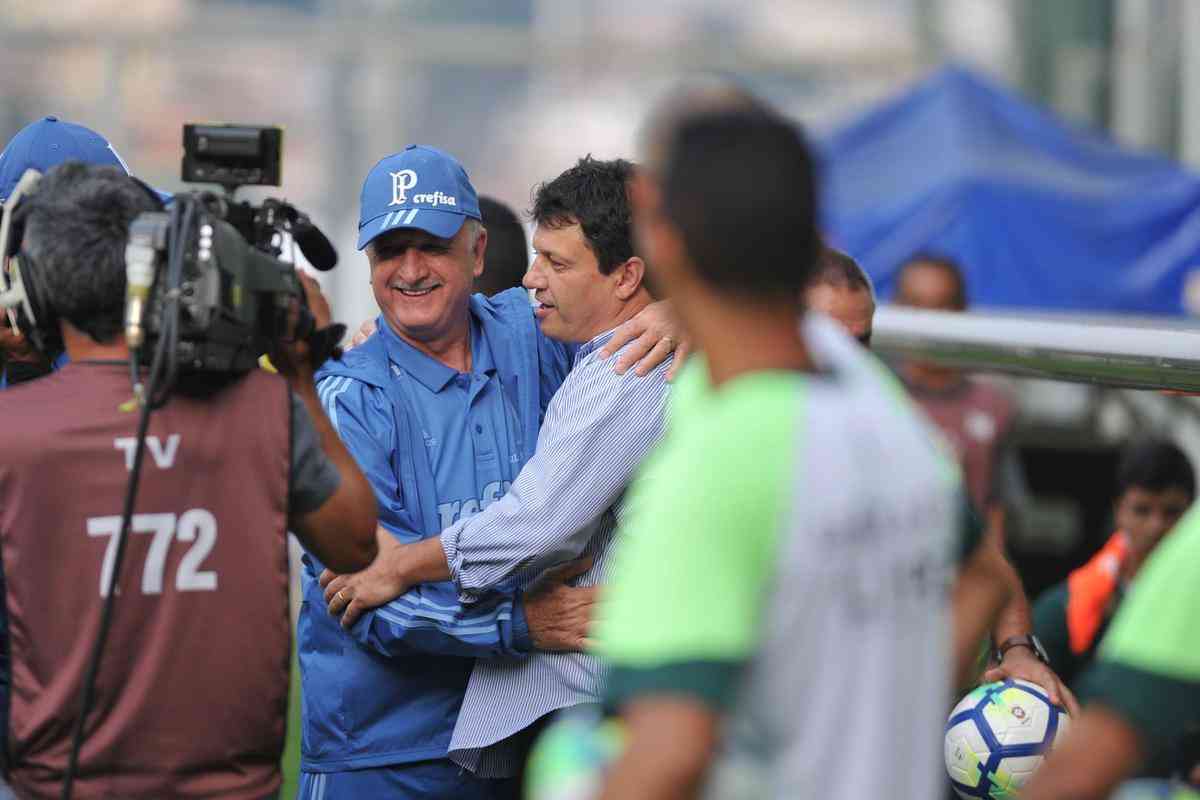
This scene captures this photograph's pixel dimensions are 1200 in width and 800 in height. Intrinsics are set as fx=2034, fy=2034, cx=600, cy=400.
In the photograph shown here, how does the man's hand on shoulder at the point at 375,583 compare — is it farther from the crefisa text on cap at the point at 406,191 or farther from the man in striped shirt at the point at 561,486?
the crefisa text on cap at the point at 406,191

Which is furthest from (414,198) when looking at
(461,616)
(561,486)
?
(461,616)

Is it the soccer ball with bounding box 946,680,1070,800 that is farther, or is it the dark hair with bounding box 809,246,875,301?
the dark hair with bounding box 809,246,875,301

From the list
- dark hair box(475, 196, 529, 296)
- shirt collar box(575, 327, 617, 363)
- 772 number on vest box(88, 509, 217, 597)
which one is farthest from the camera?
dark hair box(475, 196, 529, 296)

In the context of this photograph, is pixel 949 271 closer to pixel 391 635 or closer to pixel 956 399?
pixel 956 399

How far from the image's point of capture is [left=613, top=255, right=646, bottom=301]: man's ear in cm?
462

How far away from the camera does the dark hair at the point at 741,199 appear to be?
8.32ft

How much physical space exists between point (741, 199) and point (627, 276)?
2093mm

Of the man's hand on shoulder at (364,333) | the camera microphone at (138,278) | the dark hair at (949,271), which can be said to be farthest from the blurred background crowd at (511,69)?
the camera microphone at (138,278)

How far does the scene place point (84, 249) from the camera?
3385 millimetres

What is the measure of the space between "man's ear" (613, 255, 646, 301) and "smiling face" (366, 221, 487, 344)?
40cm

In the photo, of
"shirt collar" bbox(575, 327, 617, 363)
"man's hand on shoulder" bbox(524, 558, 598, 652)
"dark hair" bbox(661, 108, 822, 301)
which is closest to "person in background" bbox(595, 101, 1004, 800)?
"dark hair" bbox(661, 108, 822, 301)

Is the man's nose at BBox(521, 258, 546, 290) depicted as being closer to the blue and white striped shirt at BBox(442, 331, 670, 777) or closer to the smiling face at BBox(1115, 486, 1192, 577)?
the blue and white striped shirt at BBox(442, 331, 670, 777)

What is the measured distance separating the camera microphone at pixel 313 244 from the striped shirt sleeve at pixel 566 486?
0.65 m

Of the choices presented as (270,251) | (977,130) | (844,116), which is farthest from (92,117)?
(270,251)
